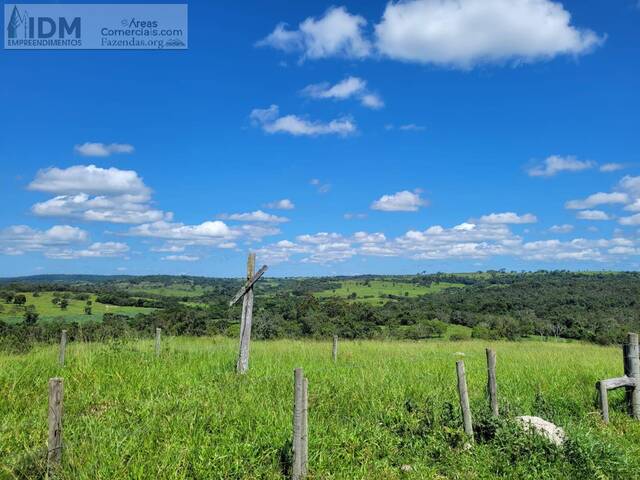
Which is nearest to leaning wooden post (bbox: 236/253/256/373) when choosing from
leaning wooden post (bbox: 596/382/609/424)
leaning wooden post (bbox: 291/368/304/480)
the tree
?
leaning wooden post (bbox: 291/368/304/480)

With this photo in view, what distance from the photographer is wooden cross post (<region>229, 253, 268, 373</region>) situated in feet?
37.3

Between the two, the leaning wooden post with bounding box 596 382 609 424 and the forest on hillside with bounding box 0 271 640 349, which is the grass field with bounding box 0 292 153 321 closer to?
the forest on hillside with bounding box 0 271 640 349

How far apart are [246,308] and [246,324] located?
415mm

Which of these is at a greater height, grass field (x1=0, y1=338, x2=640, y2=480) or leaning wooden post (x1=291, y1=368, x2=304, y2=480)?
leaning wooden post (x1=291, y1=368, x2=304, y2=480)

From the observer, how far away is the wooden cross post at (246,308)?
11367mm

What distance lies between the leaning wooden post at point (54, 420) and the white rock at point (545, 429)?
21.6 ft

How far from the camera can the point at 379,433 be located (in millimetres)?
7129

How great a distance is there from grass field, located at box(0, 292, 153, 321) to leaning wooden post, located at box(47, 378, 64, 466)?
48.4 metres

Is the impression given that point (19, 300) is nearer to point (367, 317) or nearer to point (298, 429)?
point (367, 317)

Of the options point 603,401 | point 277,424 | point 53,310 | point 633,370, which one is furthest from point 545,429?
point 53,310

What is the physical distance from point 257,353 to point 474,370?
23.5 feet

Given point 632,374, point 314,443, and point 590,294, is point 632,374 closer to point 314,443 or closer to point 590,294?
point 314,443

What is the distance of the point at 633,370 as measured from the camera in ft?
31.7

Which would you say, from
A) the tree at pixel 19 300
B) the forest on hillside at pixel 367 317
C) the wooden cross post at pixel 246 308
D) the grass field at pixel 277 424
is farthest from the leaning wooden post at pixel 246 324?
the tree at pixel 19 300
